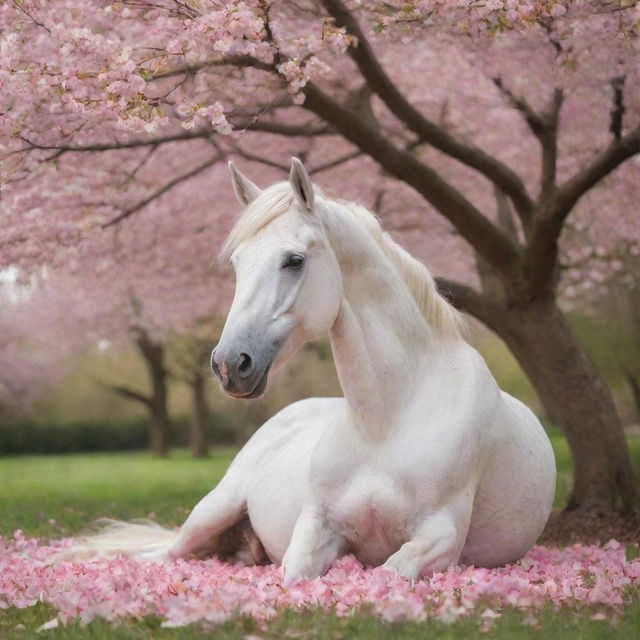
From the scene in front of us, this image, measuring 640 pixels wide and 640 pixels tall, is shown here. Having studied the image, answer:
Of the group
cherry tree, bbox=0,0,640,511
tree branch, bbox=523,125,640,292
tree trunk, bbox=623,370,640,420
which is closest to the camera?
cherry tree, bbox=0,0,640,511

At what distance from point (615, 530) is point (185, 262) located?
7950 mm

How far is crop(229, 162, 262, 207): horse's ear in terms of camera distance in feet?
18.2

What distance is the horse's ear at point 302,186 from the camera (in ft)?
16.7

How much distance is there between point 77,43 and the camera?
789 cm

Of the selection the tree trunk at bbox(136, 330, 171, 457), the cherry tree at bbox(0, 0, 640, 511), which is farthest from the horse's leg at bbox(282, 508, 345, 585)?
the tree trunk at bbox(136, 330, 171, 457)

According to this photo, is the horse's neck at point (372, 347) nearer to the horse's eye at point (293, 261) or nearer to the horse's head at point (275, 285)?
the horse's head at point (275, 285)

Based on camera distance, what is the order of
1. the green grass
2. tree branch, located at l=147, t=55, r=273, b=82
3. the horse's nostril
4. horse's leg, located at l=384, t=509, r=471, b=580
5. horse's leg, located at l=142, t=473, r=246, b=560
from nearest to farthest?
1. the horse's nostril
2. horse's leg, located at l=384, t=509, r=471, b=580
3. horse's leg, located at l=142, t=473, r=246, b=560
4. tree branch, located at l=147, t=55, r=273, b=82
5. the green grass

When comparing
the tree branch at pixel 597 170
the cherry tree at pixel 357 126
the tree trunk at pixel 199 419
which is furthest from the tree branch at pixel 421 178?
the tree trunk at pixel 199 419

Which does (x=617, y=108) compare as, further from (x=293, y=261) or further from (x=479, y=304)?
(x=293, y=261)

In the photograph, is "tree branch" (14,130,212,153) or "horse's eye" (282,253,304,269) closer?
"horse's eye" (282,253,304,269)

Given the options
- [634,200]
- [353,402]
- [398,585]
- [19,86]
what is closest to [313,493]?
[353,402]

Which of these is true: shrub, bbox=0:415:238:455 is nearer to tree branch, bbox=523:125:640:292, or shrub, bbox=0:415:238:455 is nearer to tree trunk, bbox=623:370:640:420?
tree trunk, bbox=623:370:640:420

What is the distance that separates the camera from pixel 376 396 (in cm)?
545

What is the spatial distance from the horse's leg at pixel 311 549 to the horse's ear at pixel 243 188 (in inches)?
61.3
